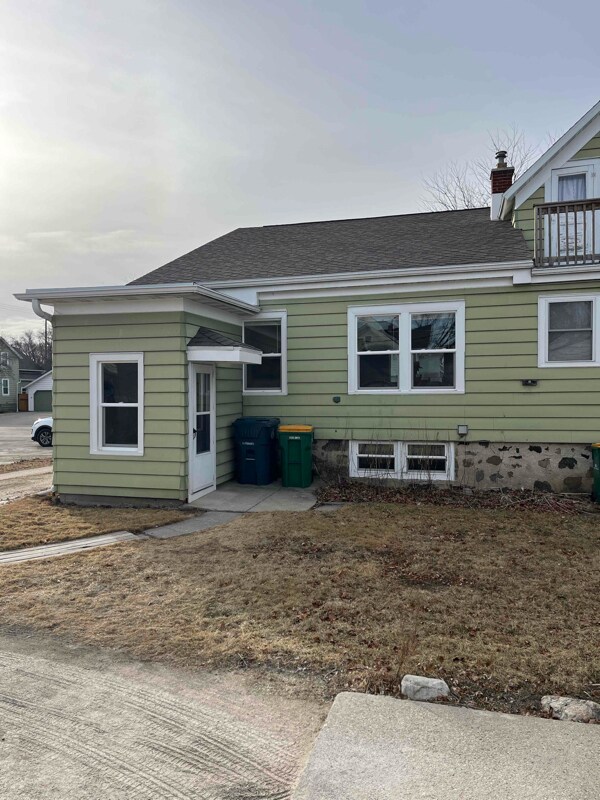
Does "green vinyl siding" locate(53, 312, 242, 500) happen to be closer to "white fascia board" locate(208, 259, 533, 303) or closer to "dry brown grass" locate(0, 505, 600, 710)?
"white fascia board" locate(208, 259, 533, 303)

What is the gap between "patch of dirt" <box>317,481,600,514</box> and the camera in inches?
302

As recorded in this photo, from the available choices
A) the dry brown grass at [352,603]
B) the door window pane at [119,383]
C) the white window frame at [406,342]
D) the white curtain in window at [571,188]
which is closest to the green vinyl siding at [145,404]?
the door window pane at [119,383]

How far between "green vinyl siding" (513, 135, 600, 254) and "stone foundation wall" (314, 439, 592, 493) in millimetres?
3551

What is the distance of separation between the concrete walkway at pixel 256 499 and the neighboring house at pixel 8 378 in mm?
41911

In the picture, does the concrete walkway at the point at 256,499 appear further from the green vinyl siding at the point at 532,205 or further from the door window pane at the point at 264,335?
the green vinyl siding at the point at 532,205

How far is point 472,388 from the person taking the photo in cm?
862

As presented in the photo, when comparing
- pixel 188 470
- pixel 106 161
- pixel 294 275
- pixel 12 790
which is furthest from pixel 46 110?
pixel 12 790

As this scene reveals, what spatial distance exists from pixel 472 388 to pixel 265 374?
3.75 metres

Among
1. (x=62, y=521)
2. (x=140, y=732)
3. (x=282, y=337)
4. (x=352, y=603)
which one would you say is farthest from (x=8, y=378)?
(x=140, y=732)

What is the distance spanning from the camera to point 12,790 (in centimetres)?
215

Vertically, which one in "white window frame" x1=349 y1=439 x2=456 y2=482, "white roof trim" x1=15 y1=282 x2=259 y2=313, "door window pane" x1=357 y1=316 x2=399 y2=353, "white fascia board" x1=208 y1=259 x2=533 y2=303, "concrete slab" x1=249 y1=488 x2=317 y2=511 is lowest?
"concrete slab" x1=249 y1=488 x2=317 y2=511

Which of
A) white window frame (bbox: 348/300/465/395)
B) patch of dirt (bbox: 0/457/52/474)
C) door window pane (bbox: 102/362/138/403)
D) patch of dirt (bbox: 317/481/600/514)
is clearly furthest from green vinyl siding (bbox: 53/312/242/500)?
patch of dirt (bbox: 0/457/52/474)

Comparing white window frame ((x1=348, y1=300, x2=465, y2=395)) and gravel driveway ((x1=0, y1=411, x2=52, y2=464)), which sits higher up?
white window frame ((x1=348, y1=300, x2=465, y2=395))

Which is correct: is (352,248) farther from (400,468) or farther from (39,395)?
(39,395)
